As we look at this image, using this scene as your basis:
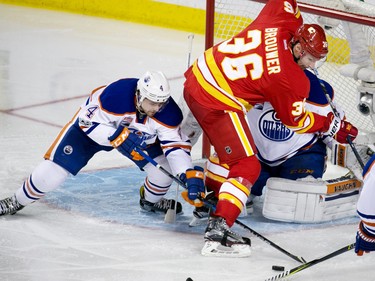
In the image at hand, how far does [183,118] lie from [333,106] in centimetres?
70

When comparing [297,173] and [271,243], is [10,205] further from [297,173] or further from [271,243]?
[297,173]

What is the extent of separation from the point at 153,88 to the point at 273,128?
2.22 feet

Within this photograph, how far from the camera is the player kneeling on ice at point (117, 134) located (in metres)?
4.39

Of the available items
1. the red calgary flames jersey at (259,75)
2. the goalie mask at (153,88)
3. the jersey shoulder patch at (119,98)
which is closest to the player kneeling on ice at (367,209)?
the red calgary flames jersey at (259,75)

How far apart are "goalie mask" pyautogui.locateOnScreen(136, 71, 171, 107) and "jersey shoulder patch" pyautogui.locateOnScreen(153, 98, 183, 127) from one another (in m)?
0.11

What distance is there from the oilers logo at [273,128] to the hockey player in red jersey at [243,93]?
174 millimetres

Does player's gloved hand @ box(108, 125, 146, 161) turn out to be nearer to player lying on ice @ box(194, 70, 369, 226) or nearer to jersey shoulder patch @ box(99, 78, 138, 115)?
jersey shoulder patch @ box(99, 78, 138, 115)

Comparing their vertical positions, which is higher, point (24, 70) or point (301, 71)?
point (301, 71)

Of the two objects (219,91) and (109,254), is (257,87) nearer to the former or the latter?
(219,91)

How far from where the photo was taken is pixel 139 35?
324 inches

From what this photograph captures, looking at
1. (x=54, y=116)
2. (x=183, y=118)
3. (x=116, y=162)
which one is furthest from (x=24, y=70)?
(x=183, y=118)

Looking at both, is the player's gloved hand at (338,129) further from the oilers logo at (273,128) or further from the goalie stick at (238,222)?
the goalie stick at (238,222)

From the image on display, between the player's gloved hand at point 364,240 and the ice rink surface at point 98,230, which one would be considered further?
the ice rink surface at point 98,230

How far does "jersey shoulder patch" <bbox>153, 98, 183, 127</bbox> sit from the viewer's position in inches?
177
